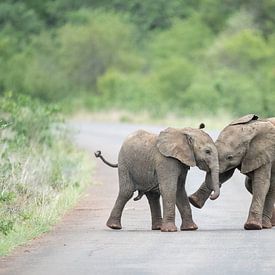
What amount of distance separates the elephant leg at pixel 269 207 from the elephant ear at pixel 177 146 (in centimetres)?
136

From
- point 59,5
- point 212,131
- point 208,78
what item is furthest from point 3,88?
point 59,5

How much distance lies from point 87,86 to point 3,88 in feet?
69.8

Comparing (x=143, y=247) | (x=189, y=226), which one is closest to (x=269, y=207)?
(x=189, y=226)

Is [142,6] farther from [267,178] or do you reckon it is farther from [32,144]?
[267,178]

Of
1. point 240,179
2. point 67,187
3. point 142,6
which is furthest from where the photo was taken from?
point 142,6

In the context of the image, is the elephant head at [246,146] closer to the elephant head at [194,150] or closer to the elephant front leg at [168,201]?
the elephant head at [194,150]

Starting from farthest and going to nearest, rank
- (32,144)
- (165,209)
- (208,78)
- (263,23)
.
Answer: (263,23)
(208,78)
(32,144)
(165,209)

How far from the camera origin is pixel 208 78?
57625 millimetres

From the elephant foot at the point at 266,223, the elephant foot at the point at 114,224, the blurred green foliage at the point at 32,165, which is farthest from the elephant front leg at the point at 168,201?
the blurred green foliage at the point at 32,165

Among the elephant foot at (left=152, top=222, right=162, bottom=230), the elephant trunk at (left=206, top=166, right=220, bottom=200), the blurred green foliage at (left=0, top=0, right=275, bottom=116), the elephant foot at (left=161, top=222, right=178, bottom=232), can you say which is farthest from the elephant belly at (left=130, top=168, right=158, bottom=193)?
the blurred green foliage at (left=0, top=0, right=275, bottom=116)

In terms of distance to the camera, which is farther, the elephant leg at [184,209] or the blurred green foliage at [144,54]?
the blurred green foliage at [144,54]

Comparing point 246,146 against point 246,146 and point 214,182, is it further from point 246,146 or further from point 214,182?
point 214,182

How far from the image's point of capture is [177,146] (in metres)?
16.0

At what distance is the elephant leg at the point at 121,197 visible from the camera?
16438mm
